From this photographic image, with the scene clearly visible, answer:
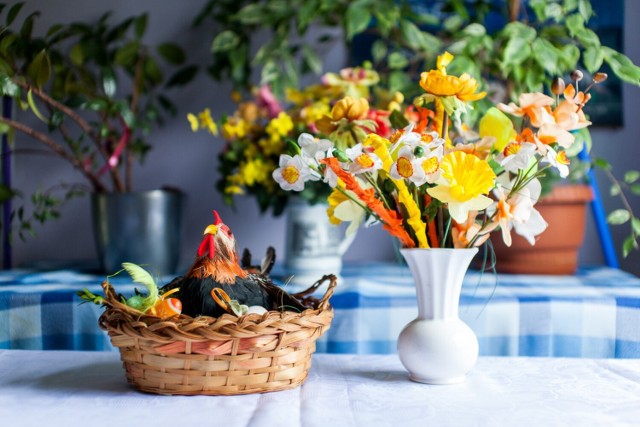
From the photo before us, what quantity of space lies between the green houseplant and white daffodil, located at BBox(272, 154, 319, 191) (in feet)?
1.68

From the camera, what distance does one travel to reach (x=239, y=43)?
5.04 feet

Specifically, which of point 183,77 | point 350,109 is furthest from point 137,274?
point 183,77

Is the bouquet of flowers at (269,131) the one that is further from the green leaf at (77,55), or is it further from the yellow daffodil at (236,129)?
the green leaf at (77,55)

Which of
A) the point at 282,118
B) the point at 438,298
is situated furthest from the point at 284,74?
the point at 438,298

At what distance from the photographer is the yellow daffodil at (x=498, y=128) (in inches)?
33.7

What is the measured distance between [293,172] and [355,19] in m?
0.60

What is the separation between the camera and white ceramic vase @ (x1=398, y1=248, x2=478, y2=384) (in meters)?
0.83

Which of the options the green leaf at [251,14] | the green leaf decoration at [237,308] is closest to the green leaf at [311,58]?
the green leaf at [251,14]

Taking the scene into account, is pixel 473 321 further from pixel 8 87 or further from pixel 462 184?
pixel 8 87

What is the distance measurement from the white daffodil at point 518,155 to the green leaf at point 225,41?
884 millimetres

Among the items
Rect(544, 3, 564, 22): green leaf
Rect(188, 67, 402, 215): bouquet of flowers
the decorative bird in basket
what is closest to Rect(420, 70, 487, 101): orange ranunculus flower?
the decorative bird in basket

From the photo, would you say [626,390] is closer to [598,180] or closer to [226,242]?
[226,242]

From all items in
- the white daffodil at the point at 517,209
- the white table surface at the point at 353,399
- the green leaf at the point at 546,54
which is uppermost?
the green leaf at the point at 546,54

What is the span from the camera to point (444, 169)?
30.2 inches
